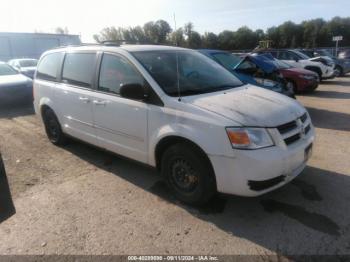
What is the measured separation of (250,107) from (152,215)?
63.2 inches

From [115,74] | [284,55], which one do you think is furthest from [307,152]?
[284,55]

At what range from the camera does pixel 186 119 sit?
329cm

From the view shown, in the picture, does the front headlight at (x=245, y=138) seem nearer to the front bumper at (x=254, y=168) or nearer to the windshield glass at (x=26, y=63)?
the front bumper at (x=254, y=168)

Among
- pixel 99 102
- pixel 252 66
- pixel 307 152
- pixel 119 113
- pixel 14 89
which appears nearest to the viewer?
pixel 307 152

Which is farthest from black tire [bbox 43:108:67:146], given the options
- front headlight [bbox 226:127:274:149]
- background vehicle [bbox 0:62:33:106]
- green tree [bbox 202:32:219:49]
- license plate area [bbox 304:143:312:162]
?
green tree [bbox 202:32:219:49]

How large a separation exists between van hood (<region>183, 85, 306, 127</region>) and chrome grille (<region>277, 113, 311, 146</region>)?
0.16 feet

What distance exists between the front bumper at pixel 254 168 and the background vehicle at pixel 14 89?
869cm

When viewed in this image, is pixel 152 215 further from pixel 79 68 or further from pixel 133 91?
pixel 79 68

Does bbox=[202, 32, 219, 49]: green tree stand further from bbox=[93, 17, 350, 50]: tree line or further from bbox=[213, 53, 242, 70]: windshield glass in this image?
bbox=[213, 53, 242, 70]: windshield glass

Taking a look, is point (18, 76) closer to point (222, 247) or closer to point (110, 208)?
point (110, 208)

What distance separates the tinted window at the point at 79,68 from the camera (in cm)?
454

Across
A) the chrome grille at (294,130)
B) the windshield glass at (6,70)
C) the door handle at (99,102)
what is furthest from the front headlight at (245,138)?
the windshield glass at (6,70)

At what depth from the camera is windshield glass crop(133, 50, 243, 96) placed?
3722mm

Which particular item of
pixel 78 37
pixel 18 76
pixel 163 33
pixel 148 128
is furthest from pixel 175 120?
pixel 163 33
